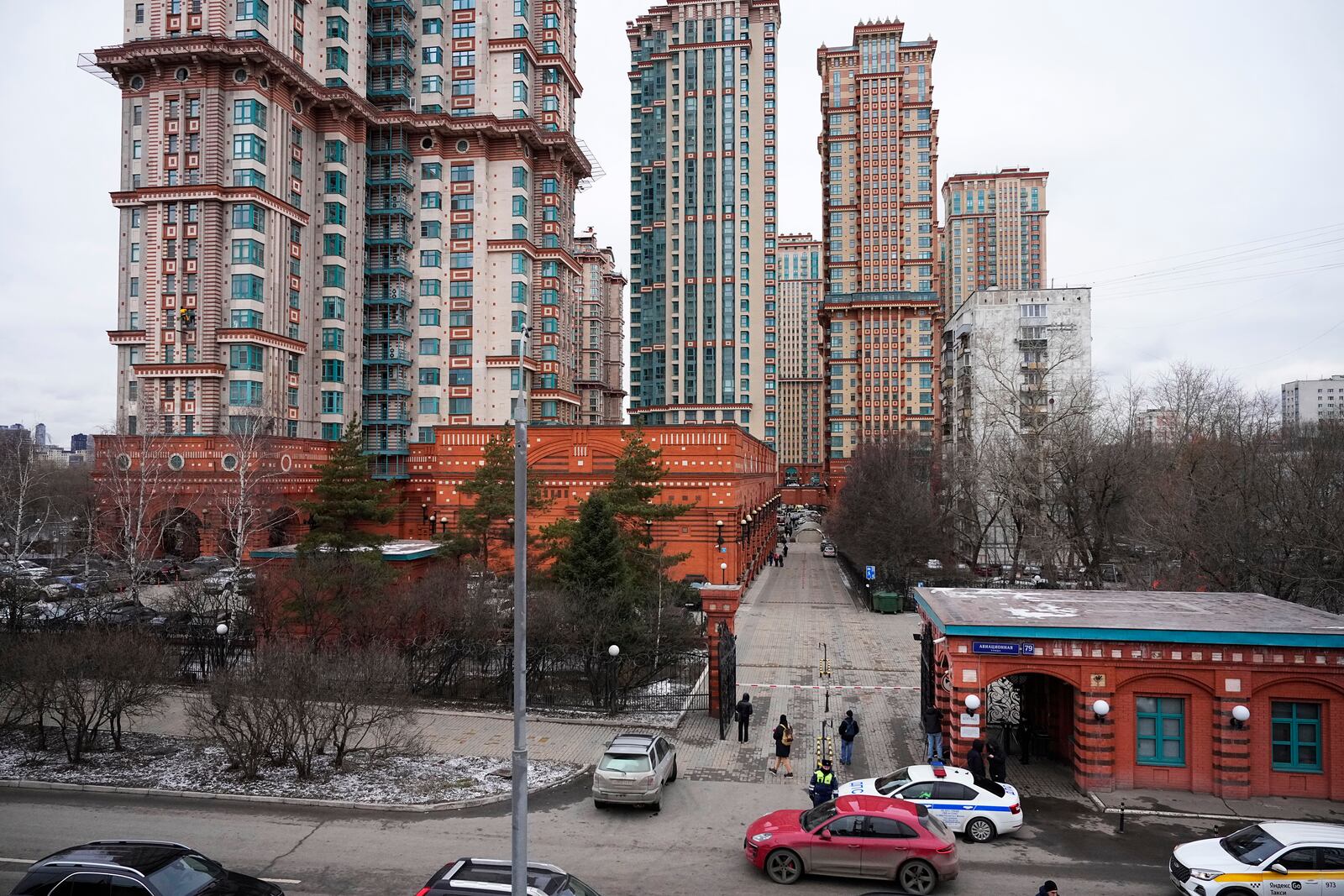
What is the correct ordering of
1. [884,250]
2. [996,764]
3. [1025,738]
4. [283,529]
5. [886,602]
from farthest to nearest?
[884,250] < [283,529] < [886,602] < [1025,738] < [996,764]

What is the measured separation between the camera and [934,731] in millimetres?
18250

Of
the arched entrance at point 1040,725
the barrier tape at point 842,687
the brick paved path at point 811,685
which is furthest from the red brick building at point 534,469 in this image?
the arched entrance at point 1040,725

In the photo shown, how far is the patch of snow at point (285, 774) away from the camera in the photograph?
16.2 m

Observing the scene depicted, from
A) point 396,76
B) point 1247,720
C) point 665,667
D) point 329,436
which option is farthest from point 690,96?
point 1247,720

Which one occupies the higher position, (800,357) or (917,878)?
(800,357)

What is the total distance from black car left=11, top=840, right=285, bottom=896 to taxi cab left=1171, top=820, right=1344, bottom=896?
499 inches

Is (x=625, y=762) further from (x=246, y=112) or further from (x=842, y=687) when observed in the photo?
(x=246, y=112)

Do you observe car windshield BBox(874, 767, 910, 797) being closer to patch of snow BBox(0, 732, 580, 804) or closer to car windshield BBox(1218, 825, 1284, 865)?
car windshield BBox(1218, 825, 1284, 865)

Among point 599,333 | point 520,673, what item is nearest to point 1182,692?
point 520,673

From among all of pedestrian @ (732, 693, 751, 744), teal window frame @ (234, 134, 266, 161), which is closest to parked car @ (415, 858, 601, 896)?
pedestrian @ (732, 693, 751, 744)

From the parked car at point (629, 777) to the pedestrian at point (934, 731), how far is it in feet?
20.4

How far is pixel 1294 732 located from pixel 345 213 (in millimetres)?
56984

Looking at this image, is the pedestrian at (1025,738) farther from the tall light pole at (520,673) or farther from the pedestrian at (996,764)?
the tall light pole at (520,673)

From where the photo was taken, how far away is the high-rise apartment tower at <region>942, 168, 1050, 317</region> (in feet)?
524
